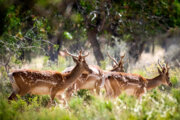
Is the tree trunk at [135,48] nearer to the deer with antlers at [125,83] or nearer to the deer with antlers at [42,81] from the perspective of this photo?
the deer with antlers at [125,83]

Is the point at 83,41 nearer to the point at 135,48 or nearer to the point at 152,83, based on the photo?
the point at 135,48

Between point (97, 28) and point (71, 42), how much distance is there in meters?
3.58

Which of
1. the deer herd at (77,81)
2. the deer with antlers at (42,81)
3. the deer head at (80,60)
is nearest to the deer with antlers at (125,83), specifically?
the deer herd at (77,81)

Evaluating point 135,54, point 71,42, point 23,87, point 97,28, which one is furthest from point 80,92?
point 135,54

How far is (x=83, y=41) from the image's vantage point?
61.0 feet

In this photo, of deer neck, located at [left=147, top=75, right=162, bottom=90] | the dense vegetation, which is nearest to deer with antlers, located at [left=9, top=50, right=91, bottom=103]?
the dense vegetation

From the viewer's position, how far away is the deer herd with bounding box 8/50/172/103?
24.0 ft

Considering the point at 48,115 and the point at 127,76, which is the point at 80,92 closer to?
the point at 127,76

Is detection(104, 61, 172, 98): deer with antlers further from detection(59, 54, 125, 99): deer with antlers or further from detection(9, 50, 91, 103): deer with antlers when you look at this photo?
detection(9, 50, 91, 103): deer with antlers

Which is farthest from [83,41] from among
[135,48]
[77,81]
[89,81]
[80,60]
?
[80,60]

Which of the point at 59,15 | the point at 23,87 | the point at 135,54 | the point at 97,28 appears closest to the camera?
the point at 23,87

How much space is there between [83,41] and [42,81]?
11179mm

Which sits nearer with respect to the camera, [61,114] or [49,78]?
[61,114]

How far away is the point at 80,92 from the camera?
9.19 meters
